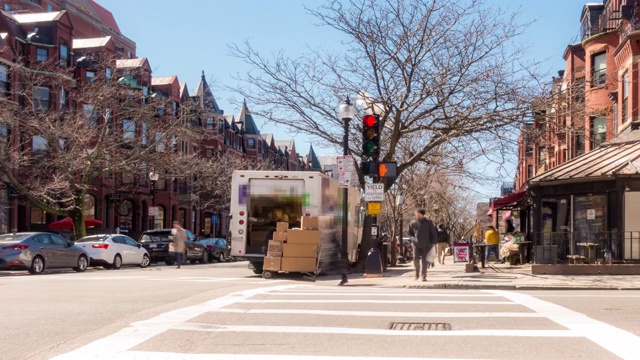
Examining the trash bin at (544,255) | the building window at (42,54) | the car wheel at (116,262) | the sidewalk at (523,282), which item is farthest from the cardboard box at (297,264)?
the building window at (42,54)

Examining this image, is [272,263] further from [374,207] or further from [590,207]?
[590,207]

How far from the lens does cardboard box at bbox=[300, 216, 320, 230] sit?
18.0 metres

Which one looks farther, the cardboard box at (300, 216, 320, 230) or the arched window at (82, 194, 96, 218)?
the arched window at (82, 194, 96, 218)

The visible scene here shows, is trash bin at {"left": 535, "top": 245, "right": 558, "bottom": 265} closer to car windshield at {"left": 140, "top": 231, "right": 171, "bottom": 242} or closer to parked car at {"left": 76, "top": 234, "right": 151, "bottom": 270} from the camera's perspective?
parked car at {"left": 76, "top": 234, "right": 151, "bottom": 270}

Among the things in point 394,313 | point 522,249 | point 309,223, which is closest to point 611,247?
point 522,249

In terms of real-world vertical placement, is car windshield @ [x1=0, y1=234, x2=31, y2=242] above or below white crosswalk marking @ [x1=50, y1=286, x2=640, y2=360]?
above

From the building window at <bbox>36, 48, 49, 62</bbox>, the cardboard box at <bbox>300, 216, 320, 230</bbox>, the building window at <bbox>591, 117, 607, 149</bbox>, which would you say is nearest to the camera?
the cardboard box at <bbox>300, 216, 320, 230</bbox>

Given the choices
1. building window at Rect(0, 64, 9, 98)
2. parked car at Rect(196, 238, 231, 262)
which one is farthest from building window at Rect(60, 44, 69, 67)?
parked car at Rect(196, 238, 231, 262)

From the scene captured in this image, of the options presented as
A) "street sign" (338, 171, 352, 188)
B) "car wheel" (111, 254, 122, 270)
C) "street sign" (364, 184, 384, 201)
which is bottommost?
"car wheel" (111, 254, 122, 270)

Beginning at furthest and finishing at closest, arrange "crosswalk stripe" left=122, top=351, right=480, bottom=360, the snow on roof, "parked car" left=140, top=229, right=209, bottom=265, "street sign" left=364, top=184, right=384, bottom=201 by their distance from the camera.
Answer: the snow on roof
"parked car" left=140, top=229, right=209, bottom=265
"street sign" left=364, top=184, right=384, bottom=201
"crosswalk stripe" left=122, top=351, right=480, bottom=360

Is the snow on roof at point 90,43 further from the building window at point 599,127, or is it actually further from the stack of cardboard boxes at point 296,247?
the stack of cardboard boxes at point 296,247

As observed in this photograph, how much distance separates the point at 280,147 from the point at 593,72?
229 ft

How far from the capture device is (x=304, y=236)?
18.0 metres

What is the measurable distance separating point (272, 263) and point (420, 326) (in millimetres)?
9825
